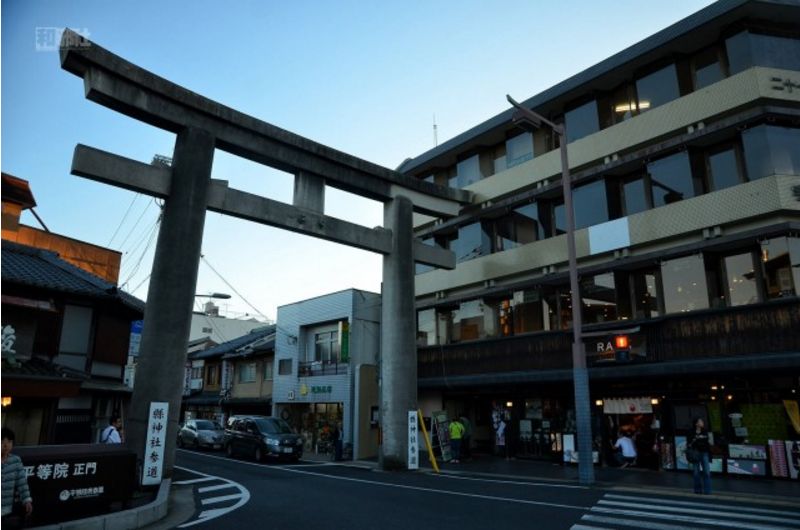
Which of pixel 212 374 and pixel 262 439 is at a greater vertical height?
pixel 212 374

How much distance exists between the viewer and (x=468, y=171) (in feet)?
94.9

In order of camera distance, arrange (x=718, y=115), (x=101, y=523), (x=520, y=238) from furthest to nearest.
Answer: (x=520, y=238), (x=718, y=115), (x=101, y=523)

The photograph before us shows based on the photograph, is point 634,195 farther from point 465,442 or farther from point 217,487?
point 217,487

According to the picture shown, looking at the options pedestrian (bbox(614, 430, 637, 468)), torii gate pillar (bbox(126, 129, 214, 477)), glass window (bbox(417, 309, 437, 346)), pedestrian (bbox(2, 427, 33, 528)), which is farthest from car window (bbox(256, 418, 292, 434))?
pedestrian (bbox(2, 427, 33, 528))

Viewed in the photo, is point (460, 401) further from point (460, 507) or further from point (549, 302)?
point (460, 507)

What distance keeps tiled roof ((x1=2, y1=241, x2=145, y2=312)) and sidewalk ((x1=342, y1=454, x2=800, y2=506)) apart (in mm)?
12496

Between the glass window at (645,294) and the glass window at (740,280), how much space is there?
2.35 meters

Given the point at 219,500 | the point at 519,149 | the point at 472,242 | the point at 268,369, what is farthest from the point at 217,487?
the point at 268,369

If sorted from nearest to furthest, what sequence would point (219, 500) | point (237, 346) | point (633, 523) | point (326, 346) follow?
point (633, 523) < point (219, 500) < point (326, 346) < point (237, 346)

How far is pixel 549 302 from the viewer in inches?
918

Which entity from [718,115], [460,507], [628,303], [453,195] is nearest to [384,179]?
[453,195]

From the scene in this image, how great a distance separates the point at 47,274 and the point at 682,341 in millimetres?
20388

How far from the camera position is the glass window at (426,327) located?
A: 29.0 meters

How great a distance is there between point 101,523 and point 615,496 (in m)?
11.4
